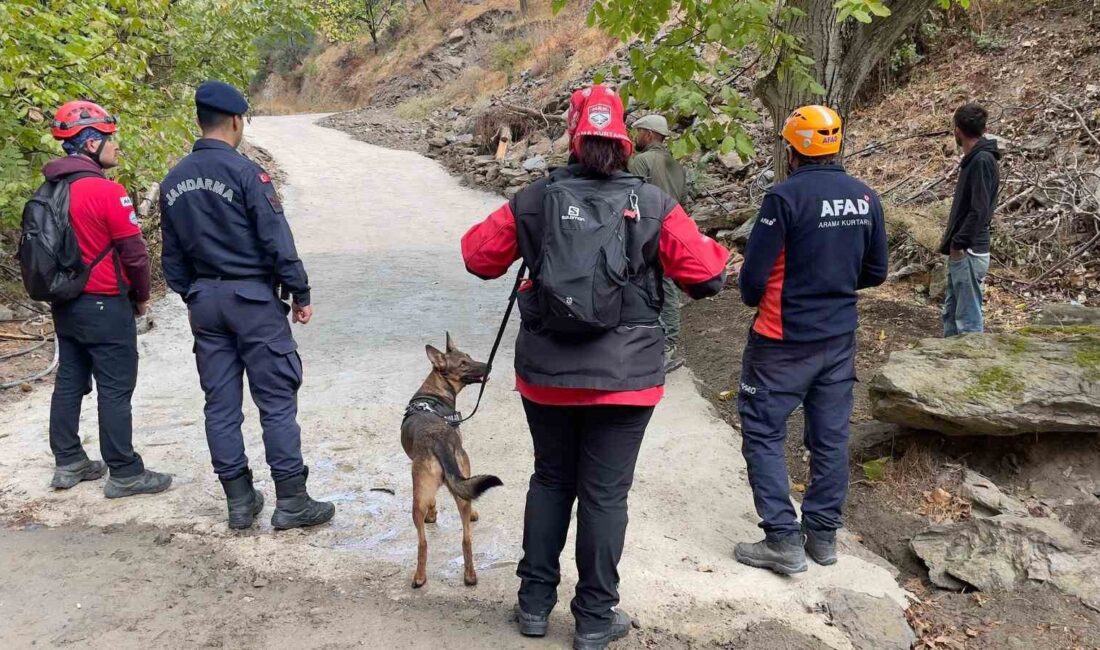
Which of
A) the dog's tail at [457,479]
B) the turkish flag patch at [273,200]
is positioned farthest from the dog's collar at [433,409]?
the turkish flag patch at [273,200]

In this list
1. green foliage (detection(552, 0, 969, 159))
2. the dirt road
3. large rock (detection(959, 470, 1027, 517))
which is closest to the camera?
the dirt road

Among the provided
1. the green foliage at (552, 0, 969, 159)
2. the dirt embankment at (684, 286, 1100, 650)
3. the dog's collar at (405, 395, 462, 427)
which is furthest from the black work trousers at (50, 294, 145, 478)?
the dirt embankment at (684, 286, 1100, 650)

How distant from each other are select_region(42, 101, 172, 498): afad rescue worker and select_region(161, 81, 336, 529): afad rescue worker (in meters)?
0.55

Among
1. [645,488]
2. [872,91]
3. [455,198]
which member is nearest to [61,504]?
[645,488]

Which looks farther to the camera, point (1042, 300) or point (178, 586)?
point (1042, 300)

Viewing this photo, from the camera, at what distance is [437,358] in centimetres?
434

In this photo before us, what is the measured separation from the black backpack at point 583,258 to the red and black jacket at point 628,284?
0.08 metres

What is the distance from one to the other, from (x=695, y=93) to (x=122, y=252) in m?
3.74

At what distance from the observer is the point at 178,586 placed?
368 centimetres

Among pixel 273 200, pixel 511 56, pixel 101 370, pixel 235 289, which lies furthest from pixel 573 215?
pixel 511 56

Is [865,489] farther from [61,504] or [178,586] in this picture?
[61,504]

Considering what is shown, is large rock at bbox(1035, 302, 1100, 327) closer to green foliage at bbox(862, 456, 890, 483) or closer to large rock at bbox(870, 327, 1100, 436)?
large rock at bbox(870, 327, 1100, 436)

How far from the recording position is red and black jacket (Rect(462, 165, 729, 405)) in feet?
9.57

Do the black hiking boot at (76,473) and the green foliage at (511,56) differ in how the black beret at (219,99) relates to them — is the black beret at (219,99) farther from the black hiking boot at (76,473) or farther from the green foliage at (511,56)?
the green foliage at (511,56)
